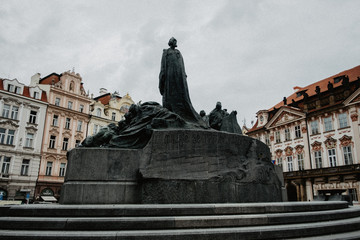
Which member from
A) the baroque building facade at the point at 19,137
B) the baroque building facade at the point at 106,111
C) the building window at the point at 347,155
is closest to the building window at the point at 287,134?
the building window at the point at 347,155

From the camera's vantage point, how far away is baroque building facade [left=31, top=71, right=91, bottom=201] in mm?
30125

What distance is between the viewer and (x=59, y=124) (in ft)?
108

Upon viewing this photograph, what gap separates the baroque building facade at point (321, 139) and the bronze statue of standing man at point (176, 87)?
22.0m

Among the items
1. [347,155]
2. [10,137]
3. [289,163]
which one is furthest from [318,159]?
[10,137]

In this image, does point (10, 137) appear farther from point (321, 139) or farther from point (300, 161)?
point (321, 139)

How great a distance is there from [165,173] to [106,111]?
113 ft

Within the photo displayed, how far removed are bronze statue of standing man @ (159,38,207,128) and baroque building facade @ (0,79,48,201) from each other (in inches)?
1006

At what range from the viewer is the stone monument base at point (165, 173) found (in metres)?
5.94

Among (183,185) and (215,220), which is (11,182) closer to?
(183,185)

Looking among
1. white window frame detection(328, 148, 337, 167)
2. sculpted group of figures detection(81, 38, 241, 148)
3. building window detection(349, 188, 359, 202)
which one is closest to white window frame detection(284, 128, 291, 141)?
white window frame detection(328, 148, 337, 167)

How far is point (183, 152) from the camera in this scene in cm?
641

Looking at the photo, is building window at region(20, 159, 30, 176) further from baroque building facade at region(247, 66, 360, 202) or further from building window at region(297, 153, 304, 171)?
building window at region(297, 153, 304, 171)

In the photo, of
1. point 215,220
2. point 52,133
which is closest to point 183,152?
point 215,220

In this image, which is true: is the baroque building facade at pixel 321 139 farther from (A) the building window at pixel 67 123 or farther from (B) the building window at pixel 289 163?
(A) the building window at pixel 67 123
